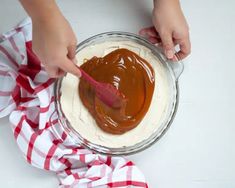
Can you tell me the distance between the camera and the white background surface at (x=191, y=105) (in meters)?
0.88

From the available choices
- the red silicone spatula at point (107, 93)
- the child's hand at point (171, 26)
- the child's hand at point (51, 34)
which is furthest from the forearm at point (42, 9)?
the child's hand at point (171, 26)

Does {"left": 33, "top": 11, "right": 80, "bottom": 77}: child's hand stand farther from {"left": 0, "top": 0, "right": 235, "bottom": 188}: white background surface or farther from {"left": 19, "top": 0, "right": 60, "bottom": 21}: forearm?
{"left": 0, "top": 0, "right": 235, "bottom": 188}: white background surface

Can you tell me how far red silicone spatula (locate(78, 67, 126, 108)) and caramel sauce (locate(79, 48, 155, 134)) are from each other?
0.01 m

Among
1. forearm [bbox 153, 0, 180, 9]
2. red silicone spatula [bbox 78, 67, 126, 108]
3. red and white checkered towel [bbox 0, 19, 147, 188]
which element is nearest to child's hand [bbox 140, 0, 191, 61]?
forearm [bbox 153, 0, 180, 9]

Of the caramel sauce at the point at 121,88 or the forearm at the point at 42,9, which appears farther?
the caramel sauce at the point at 121,88

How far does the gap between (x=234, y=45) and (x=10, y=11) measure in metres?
0.44

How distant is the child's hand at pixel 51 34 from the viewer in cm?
71

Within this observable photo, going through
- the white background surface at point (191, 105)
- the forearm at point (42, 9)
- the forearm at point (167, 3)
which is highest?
the forearm at point (42, 9)

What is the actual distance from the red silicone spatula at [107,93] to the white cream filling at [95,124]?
5 centimetres

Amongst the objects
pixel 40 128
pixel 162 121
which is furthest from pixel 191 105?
pixel 40 128

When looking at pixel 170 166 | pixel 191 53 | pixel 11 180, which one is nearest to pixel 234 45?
pixel 191 53

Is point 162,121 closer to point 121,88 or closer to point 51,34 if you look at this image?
point 121,88

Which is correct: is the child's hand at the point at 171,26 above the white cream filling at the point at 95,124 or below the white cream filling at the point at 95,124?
above

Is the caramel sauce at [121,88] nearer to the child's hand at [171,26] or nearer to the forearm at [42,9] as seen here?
the child's hand at [171,26]
